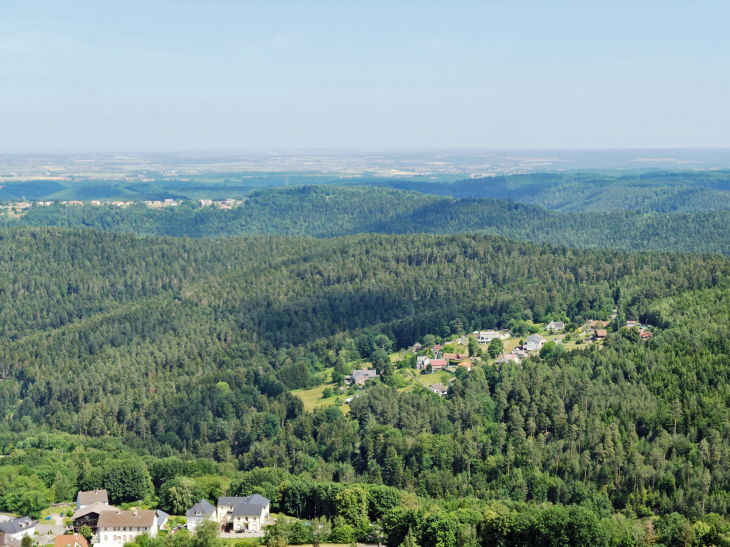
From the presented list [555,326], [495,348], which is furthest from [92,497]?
[555,326]

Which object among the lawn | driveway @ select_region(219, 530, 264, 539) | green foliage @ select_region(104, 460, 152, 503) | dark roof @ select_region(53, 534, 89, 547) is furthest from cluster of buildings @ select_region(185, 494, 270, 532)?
the lawn

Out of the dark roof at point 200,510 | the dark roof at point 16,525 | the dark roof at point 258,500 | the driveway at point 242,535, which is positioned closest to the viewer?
the dark roof at point 16,525

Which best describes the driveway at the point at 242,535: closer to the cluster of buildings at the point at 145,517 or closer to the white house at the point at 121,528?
the cluster of buildings at the point at 145,517

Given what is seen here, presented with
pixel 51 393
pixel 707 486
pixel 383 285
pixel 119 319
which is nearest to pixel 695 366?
pixel 707 486

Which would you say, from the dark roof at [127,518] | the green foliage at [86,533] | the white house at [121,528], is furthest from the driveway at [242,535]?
the green foliage at [86,533]

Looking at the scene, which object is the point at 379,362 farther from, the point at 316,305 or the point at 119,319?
the point at 119,319

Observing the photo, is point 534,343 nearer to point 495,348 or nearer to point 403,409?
point 495,348

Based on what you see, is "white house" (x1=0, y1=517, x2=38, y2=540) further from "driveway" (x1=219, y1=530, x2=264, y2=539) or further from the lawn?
the lawn
